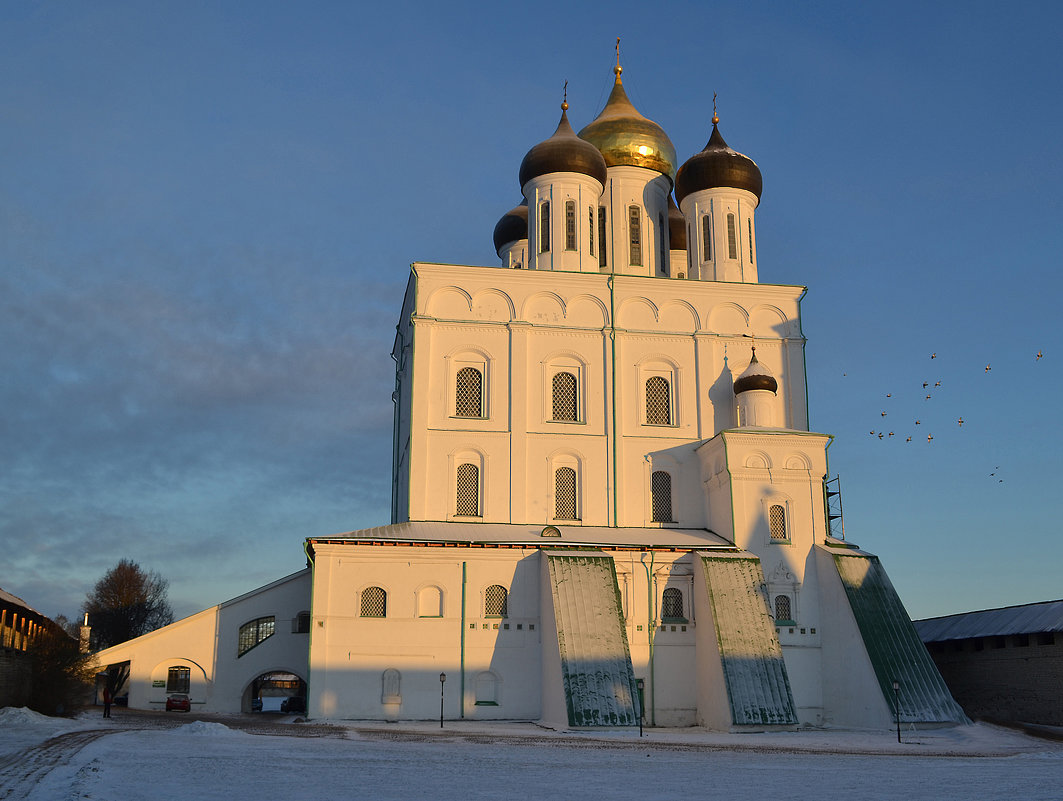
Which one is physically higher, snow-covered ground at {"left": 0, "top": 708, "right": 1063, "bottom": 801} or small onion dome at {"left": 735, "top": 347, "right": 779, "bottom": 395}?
small onion dome at {"left": 735, "top": 347, "right": 779, "bottom": 395}

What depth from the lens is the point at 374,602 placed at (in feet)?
79.0

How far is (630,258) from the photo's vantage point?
3139cm

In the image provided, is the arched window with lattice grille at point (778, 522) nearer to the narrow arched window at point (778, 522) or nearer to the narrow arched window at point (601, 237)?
the narrow arched window at point (778, 522)

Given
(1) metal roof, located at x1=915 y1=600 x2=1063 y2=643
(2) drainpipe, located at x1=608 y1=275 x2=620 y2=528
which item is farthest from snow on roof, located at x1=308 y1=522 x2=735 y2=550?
(1) metal roof, located at x1=915 y1=600 x2=1063 y2=643

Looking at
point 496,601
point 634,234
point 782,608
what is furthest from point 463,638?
point 634,234

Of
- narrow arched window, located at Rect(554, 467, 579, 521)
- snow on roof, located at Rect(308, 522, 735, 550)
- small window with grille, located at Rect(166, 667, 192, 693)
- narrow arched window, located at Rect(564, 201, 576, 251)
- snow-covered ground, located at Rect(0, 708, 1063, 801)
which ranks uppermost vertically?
narrow arched window, located at Rect(564, 201, 576, 251)

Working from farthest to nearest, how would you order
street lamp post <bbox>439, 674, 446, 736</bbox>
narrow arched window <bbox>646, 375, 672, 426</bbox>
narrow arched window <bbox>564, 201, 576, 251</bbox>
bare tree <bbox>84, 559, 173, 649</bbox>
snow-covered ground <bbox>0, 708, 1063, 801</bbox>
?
bare tree <bbox>84, 559, 173, 649</bbox>
narrow arched window <bbox>564, 201, 576, 251</bbox>
narrow arched window <bbox>646, 375, 672, 426</bbox>
street lamp post <bbox>439, 674, 446, 736</bbox>
snow-covered ground <bbox>0, 708, 1063, 801</bbox>

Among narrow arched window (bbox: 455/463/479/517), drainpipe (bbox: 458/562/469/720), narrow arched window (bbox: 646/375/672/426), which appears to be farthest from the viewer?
narrow arched window (bbox: 646/375/672/426)

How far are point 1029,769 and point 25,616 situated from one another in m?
22.8

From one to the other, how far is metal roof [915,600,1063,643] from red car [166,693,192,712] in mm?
19876

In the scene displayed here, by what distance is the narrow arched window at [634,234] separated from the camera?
31422 millimetres

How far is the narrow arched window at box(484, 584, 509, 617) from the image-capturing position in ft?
80.0

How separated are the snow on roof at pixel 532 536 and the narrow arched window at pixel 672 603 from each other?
3.61 feet

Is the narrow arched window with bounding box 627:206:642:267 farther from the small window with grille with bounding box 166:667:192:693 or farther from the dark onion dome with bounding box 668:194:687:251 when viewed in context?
the small window with grille with bounding box 166:667:192:693
